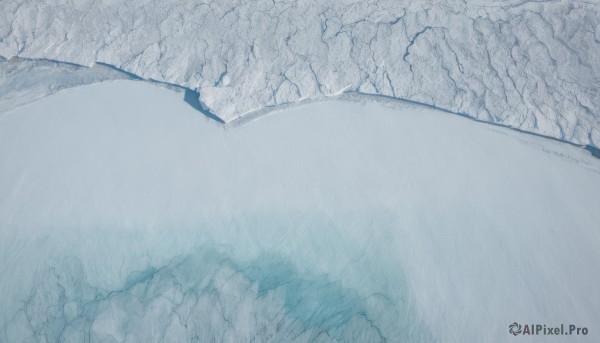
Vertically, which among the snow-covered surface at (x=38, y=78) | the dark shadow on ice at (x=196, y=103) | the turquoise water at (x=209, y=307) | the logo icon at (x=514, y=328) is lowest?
the logo icon at (x=514, y=328)

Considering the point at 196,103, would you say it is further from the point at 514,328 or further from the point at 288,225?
the point at 514,328

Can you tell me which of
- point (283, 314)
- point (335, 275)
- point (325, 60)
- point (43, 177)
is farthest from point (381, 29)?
point (43, 177)

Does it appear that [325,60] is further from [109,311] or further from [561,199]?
[109,311]

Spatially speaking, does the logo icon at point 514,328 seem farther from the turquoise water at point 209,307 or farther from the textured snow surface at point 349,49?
the textured snow surface at point 349,49

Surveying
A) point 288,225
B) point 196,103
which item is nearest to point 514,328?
point 288,225

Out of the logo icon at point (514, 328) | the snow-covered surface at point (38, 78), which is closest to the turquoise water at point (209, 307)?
the logo icon at point (514, 328)

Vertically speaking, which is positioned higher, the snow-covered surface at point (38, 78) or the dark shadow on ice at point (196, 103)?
the snow-covered surface at point (38, 78)

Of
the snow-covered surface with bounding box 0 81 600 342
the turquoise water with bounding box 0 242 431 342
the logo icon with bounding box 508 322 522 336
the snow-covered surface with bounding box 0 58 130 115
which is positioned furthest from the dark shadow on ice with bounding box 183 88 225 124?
the logo icon with bounding box 508 322 522 336
